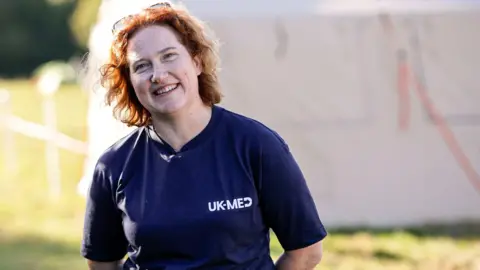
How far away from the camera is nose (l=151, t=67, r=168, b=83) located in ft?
10.1

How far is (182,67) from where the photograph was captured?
3145 mm

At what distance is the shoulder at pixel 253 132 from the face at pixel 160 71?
0.13 m

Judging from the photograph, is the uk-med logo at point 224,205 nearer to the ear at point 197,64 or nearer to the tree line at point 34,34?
the ear at point 197,64

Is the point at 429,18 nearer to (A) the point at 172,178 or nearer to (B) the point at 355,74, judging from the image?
(B) the point at 355,74

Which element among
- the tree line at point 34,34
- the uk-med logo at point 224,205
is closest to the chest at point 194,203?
Result: the uk-med logo at point 224,205

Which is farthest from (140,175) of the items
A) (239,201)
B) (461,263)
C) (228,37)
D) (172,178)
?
(228,37)

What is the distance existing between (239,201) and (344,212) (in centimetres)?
661

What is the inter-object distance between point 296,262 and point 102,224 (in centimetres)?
60

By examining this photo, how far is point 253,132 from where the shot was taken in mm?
3123

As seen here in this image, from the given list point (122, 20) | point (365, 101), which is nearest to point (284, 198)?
A: point (122, 20)

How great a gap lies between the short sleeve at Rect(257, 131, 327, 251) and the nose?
1.10ft

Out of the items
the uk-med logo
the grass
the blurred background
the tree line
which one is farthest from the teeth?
the tree line

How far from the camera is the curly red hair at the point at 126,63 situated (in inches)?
125

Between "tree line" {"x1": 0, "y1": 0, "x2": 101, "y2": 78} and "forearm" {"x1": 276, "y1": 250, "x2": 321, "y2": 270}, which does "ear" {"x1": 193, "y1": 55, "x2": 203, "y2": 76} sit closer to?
"forearm" {"x1": 276, "y1": 250, "x2": 321, "y2": 270}
